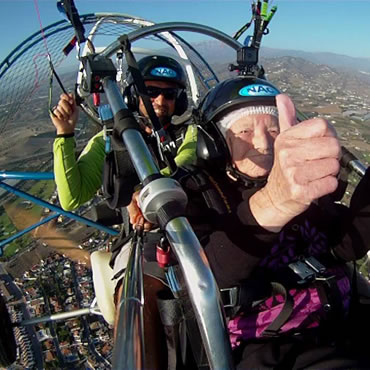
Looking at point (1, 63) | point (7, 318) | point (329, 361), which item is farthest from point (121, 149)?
point (7, 318)

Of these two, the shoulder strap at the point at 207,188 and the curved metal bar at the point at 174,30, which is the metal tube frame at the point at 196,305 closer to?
the shoulder strap at the point at 207,188

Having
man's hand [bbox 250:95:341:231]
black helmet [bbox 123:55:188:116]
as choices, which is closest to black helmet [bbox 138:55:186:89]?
black helmet [bbox 123:55:188:116]

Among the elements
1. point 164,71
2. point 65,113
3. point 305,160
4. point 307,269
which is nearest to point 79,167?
point 65,113

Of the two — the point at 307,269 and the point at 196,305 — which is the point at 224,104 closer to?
the point at 307,269

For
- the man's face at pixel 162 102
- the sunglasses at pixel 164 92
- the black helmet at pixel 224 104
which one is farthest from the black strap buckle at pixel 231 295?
the sunglasses at pixel 164 92

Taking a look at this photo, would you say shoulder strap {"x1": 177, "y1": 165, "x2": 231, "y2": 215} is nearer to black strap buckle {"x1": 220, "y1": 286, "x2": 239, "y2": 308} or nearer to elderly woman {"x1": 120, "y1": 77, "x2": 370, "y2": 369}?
elderly woman {"x1": 120, "y1": 77, "x2": 370, "y2": 369}
